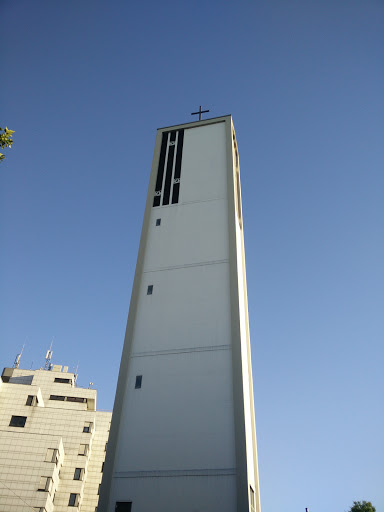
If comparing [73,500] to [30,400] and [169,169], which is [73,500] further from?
[169,169]

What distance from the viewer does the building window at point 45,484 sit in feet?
122

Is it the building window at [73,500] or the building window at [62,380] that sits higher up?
the building window at [62,380]

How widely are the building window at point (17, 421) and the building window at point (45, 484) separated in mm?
7740

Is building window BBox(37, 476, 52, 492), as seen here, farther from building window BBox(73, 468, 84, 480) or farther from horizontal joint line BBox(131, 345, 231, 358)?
horizontal joint line BBox(131, 345, 231, 358)

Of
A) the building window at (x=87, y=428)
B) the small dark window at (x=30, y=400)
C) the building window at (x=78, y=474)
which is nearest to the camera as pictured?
the building window at (x=78, y=474)

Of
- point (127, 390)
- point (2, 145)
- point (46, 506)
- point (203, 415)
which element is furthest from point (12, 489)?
point (2, 145)

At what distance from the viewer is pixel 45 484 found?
3759 cm

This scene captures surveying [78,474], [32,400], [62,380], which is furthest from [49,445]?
[62,380]

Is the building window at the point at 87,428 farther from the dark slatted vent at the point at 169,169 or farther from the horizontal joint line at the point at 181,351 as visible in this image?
the dark slatted vent at the point at 169,169

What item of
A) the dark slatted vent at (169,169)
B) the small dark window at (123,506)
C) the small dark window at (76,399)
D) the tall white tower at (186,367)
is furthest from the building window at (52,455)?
the dark slatted vent at (169,169)

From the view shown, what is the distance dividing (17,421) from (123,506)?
114 feet

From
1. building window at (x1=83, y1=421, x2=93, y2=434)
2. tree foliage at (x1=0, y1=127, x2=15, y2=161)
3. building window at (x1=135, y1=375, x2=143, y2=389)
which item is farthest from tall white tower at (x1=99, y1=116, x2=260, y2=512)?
building window at (x1=83, y1=421, x2=93, y2=434)

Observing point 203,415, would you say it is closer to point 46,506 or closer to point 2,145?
point 2,145

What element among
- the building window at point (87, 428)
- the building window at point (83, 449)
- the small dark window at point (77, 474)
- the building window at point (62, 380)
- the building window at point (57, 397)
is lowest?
the small dark window at point (77, 474)
